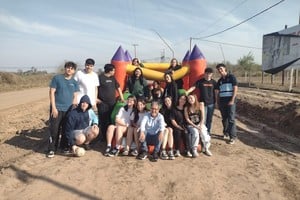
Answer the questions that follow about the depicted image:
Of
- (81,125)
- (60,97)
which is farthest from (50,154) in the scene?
(60,97)

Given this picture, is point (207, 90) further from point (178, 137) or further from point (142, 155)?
point (142, 155)

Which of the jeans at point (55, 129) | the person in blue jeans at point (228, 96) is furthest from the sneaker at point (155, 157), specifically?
the person in blue jeans at point (228, 96)

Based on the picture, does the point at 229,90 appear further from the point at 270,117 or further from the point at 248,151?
the point at 270,117

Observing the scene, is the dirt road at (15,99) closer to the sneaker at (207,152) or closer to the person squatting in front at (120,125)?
the person squatting in front at (120,125)

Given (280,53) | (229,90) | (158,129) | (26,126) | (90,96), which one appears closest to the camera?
(158,129)

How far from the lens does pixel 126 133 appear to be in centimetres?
708

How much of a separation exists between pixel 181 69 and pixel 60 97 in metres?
3.20

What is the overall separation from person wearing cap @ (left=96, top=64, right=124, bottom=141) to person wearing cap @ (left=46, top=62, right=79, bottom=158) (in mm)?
676

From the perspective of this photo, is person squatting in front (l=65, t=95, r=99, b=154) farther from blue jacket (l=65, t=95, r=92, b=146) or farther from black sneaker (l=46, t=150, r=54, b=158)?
black sneaker (l=46, t=150, r=54, b=158)

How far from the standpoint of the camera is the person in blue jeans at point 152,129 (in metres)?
6.78

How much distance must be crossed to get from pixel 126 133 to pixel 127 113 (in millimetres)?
416

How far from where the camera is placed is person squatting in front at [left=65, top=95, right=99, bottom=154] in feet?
22.9

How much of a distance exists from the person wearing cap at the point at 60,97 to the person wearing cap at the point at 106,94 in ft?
2.22

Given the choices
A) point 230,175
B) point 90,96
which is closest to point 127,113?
point 90,96
